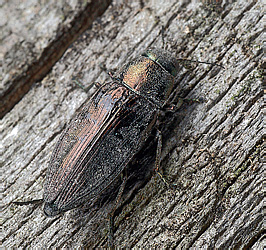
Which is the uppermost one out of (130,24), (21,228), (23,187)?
(130,24)

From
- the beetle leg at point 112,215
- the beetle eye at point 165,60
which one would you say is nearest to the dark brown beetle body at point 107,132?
the beetle eye at point 165,60

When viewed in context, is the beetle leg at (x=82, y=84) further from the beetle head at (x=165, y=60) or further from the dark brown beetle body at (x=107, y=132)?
the beetle head at (x=165, y=60)

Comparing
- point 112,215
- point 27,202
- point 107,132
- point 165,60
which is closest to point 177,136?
point 107,132

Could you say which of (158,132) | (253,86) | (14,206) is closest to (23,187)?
(14,206)

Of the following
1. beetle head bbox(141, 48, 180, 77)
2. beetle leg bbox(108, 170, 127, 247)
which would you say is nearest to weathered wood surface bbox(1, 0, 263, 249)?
beetle leg bbox(108, 170, 127, 247)

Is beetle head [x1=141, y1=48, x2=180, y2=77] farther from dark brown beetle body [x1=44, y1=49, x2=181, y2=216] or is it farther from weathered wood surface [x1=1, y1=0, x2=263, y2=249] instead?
weathered wood surface [x1=1, y1=0, x2=263, y2=249]

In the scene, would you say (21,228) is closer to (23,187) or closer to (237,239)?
(23,187)

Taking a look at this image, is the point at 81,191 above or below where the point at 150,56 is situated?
below
